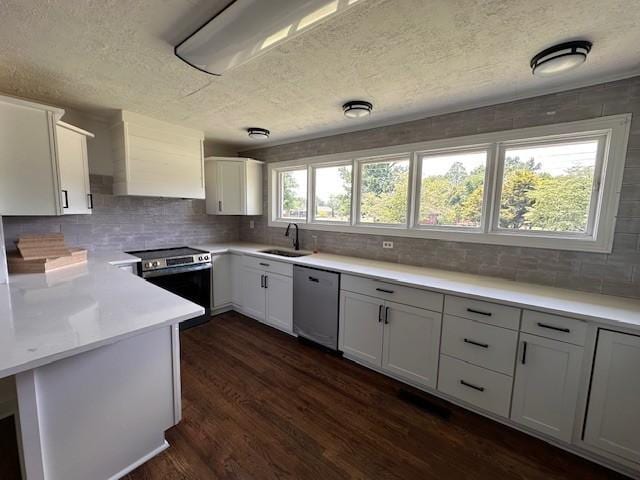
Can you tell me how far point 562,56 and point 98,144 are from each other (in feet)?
13.2

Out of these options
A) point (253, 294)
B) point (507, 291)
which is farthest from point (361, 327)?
point (253, 294)

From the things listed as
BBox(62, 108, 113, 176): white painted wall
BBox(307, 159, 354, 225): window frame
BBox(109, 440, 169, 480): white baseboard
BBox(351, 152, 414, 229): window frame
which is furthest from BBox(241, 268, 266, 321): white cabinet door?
BBox(62, 108, 113, 176): white painted wall

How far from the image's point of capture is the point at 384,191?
2965 mm

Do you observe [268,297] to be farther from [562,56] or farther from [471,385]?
[562,56]

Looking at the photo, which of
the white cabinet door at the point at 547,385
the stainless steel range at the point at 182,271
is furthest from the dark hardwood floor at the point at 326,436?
the stainless steel range at the point at 182,271

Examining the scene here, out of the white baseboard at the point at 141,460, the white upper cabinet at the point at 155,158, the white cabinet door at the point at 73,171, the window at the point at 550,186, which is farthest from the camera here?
the white upper cabinet at the point at 155,158

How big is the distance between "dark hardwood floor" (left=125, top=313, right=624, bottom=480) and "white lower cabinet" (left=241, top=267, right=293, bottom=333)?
0.68m

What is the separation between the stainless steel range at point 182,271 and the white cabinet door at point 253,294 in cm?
44

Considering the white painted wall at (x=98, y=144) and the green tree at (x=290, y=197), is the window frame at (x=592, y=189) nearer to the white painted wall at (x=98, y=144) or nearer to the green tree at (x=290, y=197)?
the green tree at (x=290, y=197)

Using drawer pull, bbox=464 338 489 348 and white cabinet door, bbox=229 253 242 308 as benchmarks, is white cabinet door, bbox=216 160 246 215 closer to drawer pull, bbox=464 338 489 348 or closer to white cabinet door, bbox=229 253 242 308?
white cabinet door, bbox=229 253 242 308

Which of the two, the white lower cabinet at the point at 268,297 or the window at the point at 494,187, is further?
the white lower cabinet at the point at 268,297

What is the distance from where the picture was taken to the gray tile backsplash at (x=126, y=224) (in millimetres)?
2623

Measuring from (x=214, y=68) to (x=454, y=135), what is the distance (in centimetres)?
206

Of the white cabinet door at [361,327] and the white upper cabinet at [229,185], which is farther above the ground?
the white upper cabinet at [229,185]
